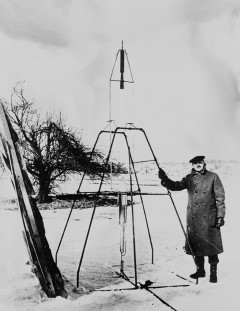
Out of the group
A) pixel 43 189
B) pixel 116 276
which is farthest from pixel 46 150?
pixel 116 276

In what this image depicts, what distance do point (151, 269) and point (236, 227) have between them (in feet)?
14.4

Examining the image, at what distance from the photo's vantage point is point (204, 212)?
5.23 metres

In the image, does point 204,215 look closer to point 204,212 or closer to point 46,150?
point 204,212

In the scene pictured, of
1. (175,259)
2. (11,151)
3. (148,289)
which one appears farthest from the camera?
(175,259)

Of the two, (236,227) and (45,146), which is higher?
(45,146)

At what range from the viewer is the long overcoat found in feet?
16.7

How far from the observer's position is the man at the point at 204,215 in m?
5.07

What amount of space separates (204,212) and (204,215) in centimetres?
4

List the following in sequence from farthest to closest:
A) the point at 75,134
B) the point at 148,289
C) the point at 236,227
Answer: the point at 75,134 < the point at 236,227 < the point at 148,289

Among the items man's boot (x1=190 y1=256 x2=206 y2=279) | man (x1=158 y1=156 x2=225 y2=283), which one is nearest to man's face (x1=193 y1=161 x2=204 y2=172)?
man (x1=158 y1=156 x2=225 y2=283)

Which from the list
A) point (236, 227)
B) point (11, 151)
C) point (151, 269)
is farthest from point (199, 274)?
point (236, 227)

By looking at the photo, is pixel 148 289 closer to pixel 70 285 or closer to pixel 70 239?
pixel 70 285

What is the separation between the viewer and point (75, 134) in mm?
19484

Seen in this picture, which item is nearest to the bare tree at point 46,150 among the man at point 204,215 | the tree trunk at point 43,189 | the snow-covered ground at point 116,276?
the tree trunk at point 43,189
